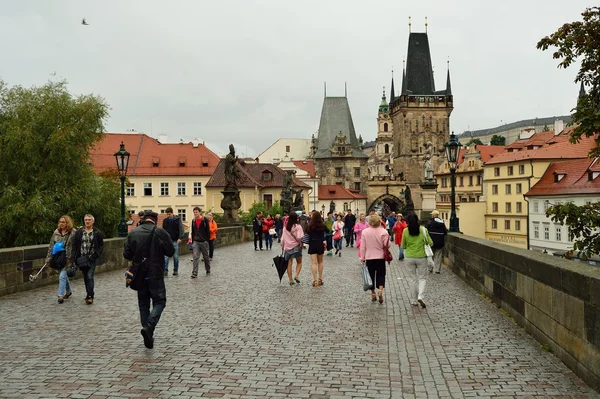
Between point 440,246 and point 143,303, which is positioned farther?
point 440,246

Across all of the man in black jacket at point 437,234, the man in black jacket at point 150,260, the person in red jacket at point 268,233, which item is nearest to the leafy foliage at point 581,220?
the man in black jacket at point 437,234

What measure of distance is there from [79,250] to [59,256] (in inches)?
12.2

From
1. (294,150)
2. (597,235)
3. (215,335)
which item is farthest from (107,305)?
(294,150)

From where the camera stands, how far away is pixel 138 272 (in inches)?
277

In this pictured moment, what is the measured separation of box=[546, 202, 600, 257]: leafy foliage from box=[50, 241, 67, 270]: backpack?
26.1 feet

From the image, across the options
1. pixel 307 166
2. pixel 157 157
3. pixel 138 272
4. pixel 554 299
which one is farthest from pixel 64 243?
pixel 307 166

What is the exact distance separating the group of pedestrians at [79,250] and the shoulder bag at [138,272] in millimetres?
3204

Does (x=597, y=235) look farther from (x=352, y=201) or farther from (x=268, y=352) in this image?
(x=352, y=201)

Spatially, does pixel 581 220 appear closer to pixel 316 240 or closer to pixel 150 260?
pixel 316 240

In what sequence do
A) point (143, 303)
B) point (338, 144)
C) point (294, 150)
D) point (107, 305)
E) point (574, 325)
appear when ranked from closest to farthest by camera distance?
point (574, 325) < point (143, 303) < point (107, 305) < point (338, 144) < point (294, 150)

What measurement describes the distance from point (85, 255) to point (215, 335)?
138 inches

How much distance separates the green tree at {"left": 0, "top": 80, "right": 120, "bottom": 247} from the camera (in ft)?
103

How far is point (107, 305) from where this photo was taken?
982 cm

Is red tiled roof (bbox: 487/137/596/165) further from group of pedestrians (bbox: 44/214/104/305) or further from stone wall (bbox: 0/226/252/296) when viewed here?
group of pedestrians (bbox: 44/214/104/305)
